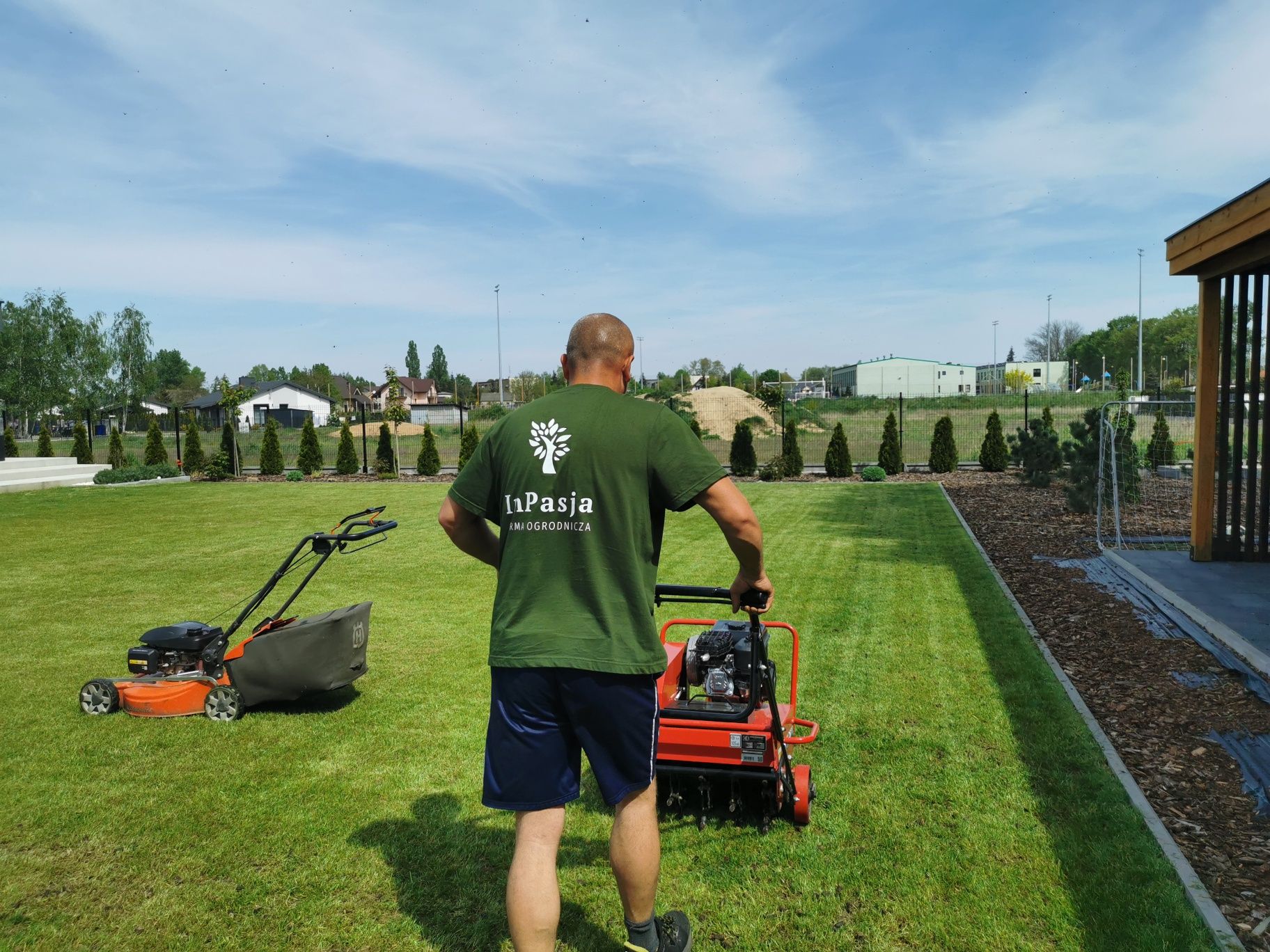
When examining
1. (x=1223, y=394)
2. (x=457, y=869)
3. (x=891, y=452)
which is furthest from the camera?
(x=891, y=452)

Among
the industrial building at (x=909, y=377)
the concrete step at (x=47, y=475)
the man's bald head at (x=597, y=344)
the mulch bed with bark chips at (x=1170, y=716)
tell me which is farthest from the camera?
the industrial building at (x=909, y=377)

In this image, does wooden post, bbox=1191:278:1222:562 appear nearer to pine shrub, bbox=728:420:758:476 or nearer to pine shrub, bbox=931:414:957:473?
pine shrub, bbox=931:414:957:473

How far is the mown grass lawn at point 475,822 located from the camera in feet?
9.45

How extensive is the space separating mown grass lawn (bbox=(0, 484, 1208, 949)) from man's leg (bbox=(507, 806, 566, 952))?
618 mm

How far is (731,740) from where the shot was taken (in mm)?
3406

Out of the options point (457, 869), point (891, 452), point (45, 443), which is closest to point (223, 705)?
point (457, 869)

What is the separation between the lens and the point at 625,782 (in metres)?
2.34

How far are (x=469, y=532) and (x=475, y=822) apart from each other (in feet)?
5.54

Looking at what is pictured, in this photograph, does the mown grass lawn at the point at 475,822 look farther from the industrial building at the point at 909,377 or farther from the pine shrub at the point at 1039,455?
the industrial building at the point at 909,377

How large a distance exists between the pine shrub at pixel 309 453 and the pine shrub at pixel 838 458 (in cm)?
1400

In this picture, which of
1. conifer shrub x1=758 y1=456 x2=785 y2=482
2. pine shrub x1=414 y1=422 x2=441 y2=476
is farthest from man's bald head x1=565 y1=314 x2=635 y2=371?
pine shrub x1=414 y1=422 x2=441 y2=476

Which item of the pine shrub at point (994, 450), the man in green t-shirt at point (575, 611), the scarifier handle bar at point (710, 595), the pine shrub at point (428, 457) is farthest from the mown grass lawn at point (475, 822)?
the pine shrub at point (428, 457)

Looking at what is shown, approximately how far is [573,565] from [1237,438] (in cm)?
859

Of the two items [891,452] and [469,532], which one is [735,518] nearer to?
[469,532]
